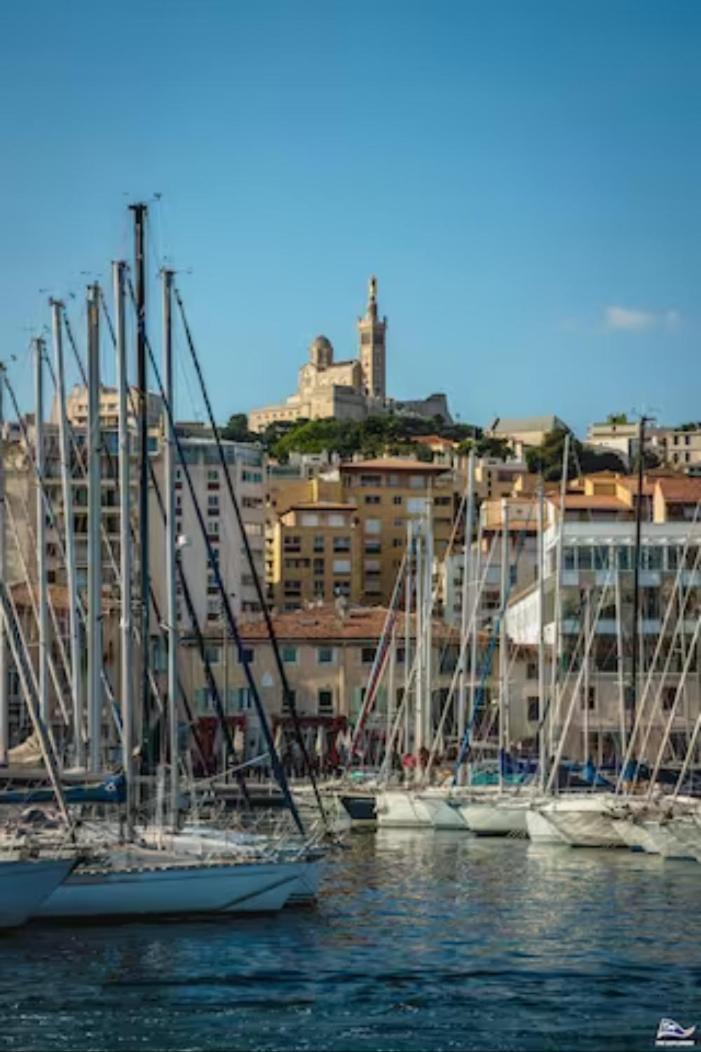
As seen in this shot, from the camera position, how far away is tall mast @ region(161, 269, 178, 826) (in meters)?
38.3

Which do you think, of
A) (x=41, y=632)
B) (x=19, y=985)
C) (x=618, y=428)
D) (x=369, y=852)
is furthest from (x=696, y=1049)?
(x=618, y=428)

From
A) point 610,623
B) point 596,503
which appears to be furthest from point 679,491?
point 610,623

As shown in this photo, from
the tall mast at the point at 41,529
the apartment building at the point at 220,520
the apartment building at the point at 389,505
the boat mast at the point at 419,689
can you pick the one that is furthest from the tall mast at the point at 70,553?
the apartment building at the point at 389,505

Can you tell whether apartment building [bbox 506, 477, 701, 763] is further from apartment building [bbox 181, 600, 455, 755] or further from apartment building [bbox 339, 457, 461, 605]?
apartment building [bbox 339, 457, 461, 605]

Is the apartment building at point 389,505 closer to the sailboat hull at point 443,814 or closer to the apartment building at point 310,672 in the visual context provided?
the apartment building at point 310,672

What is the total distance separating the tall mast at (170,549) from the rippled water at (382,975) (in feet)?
11.5

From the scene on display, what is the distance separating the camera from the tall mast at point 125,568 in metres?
37.7

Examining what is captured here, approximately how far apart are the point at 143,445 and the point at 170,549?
2192mm

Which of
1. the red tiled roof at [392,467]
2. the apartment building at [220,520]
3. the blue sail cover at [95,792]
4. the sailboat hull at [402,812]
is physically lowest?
the sailboat hull at [402,812]

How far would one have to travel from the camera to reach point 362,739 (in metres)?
83.5

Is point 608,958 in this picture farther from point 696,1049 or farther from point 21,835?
point 21,835

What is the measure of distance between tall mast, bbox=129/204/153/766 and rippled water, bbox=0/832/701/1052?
516 centimetres

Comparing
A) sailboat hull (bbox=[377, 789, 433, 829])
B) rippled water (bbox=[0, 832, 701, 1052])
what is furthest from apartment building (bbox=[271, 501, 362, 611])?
rippled water (bbox=[0, 832, 701, 1052])

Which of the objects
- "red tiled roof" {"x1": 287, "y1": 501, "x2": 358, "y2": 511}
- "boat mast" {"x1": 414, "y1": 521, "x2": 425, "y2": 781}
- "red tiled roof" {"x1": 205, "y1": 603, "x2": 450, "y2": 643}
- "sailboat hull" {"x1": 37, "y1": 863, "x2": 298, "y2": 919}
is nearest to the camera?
"sailboat hull" {"x1": 37, "y1": 863, "x2": 298, "y2": 919}
